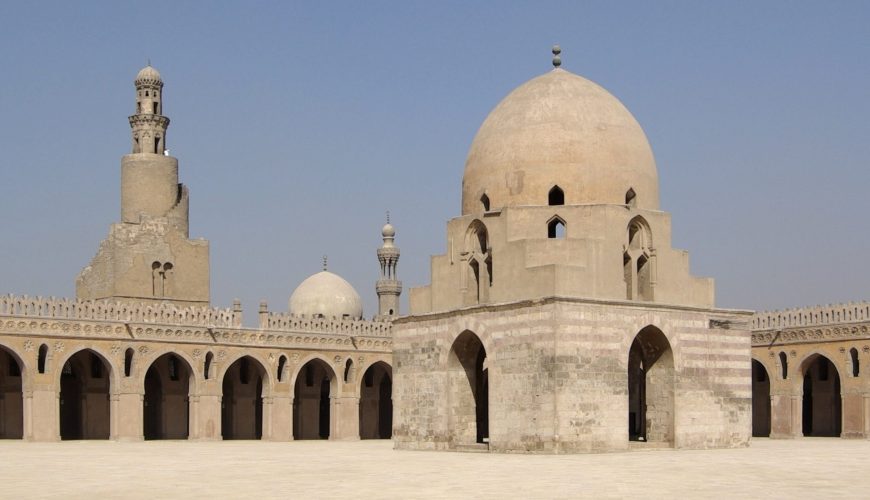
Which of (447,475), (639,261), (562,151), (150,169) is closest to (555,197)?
(562,151)

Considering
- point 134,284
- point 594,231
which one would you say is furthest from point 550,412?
point 134,284

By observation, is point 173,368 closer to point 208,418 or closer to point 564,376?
point 208,418

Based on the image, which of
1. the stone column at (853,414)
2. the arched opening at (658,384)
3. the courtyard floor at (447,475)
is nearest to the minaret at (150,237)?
the courtyard floor at (447,475)

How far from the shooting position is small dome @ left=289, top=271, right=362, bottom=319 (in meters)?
46.6

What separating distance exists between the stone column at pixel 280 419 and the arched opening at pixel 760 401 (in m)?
14.2

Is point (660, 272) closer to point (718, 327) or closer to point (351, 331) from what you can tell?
point (718, 327)

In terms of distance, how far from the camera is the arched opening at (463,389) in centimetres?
2478

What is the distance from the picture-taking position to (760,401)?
39.0 metres

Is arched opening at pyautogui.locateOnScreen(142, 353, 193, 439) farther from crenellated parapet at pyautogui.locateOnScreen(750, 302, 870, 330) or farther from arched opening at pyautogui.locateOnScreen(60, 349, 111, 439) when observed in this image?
crenellated parapet at pyautogui.locateOnScreen(750, 302, 870, 330)

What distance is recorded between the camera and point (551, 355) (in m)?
22.1

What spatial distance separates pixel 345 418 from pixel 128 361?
747 centimetres

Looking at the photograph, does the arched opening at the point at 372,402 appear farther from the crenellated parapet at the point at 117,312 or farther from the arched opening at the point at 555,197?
the arched opening at the point at 555,197

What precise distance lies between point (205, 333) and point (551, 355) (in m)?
16.1

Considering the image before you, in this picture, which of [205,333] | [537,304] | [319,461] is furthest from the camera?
[205,333]
